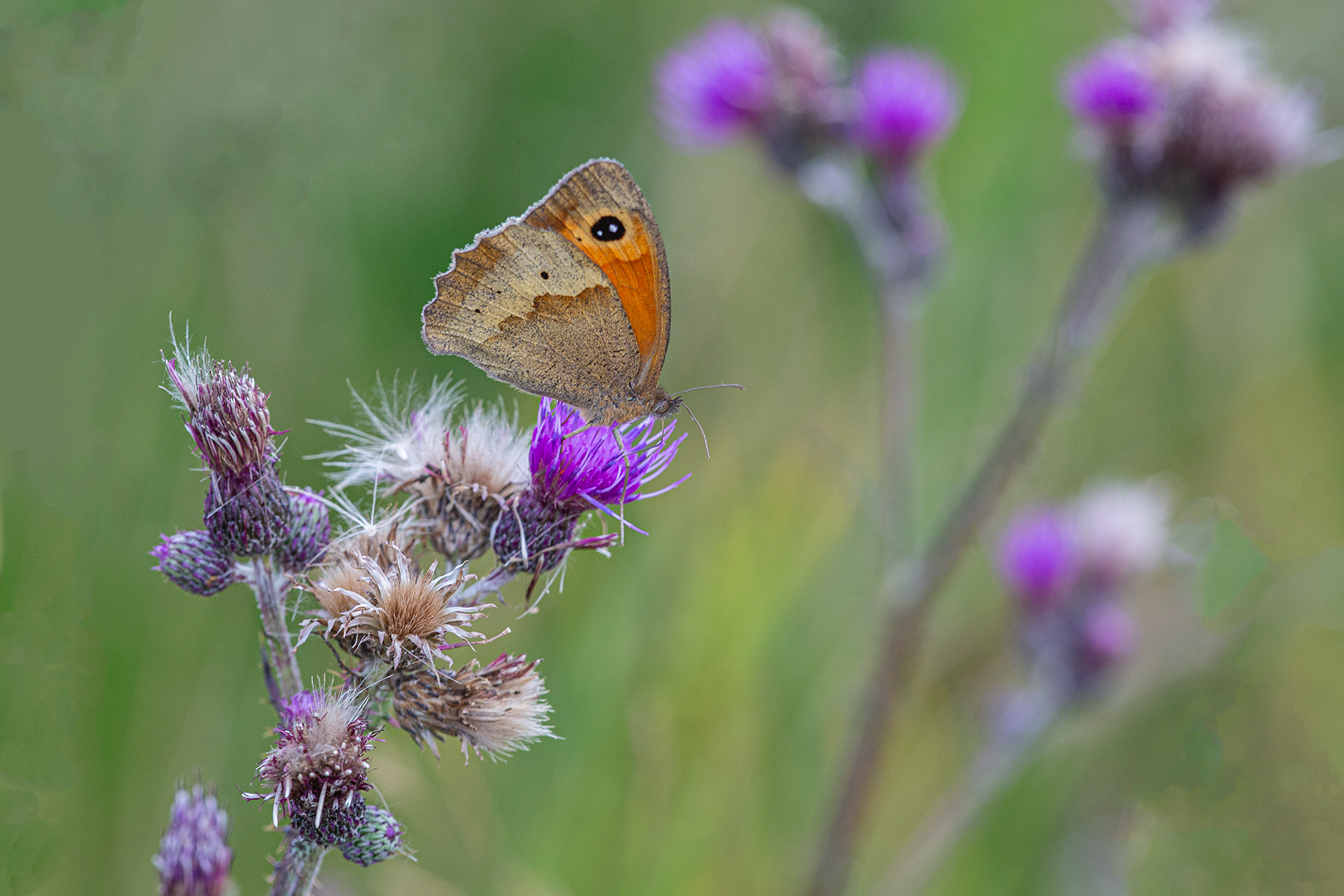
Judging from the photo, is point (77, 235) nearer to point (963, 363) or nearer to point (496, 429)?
point (496, 429)

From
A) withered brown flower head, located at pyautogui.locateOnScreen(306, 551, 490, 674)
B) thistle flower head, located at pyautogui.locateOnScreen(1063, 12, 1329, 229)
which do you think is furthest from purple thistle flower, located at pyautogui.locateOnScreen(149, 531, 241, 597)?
thistle flower head, located at pyautogui.locateOnScreen(1063, 12, 1329, 229)

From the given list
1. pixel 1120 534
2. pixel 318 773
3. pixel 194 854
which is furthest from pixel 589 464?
pixel 1120 534

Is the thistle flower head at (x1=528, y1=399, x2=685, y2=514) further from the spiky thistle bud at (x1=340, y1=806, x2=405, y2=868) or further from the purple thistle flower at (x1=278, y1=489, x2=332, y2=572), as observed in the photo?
the spiky thistle bud at (x1=340, y1=806, x2=405, y2=868)

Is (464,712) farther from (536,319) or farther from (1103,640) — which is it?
(1103,640)

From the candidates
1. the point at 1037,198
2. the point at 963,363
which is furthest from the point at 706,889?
the point at 1037,198

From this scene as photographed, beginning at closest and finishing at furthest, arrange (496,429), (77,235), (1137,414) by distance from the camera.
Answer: (496,429)
(77,235)
(1137,414)

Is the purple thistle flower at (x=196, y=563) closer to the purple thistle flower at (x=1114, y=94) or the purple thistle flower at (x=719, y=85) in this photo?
the purple thistle flower at (x=719, y=85)
